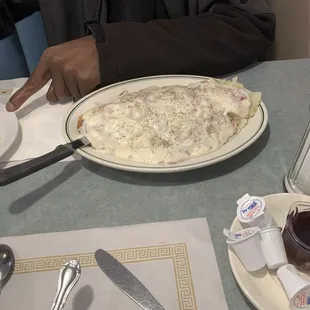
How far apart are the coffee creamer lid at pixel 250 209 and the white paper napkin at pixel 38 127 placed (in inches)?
17.2

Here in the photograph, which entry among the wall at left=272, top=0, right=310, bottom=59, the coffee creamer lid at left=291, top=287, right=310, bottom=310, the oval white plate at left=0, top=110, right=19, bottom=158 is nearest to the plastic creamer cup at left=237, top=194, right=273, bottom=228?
the coffee creamer lid at left=291, top=287, right=310, bottom=310

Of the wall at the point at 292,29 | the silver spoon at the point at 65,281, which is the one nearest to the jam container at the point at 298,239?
the silver spoon at the point at 65,281

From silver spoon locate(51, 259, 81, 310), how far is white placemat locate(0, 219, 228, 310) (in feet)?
0.12

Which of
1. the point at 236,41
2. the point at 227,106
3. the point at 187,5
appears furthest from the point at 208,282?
the point at 187,5

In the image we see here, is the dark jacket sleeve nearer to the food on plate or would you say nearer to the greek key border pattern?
the food on plate

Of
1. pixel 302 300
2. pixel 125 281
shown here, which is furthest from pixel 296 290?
pixel 125 281

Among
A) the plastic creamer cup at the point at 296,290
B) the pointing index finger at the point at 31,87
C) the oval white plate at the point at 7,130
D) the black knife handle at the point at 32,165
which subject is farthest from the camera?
the pointing index finger at the point at 31,87

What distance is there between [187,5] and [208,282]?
2.95 feet

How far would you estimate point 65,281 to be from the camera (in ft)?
2.02

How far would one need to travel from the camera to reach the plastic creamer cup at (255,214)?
639 mm

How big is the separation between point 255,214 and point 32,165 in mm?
393

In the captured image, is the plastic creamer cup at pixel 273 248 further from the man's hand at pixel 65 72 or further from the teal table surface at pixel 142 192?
the man's hand at pixel 65 72

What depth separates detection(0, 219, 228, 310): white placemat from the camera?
635mm

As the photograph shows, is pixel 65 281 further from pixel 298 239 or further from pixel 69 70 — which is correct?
pixel 69 70
